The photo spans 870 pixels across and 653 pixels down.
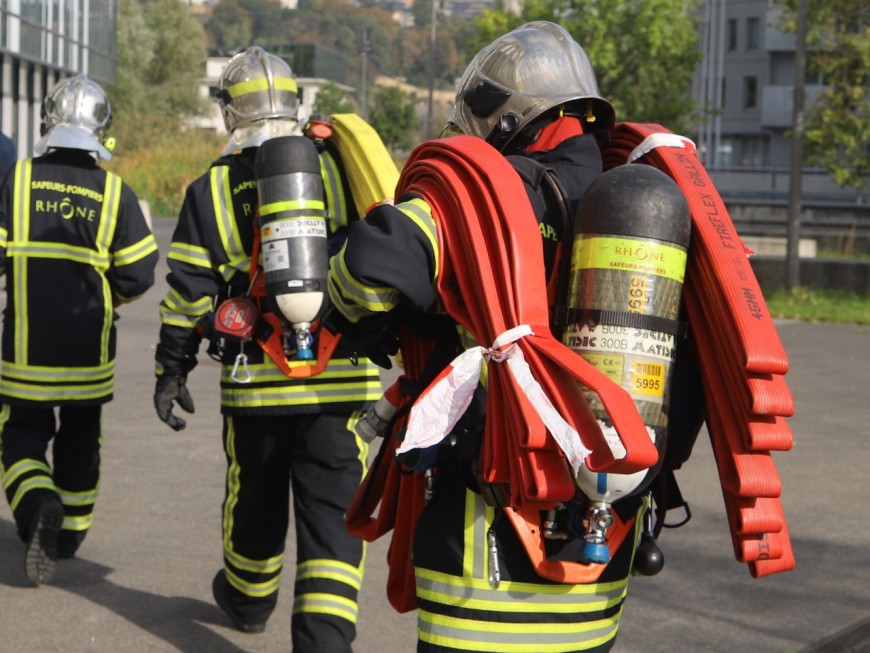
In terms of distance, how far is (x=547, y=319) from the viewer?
272 cm

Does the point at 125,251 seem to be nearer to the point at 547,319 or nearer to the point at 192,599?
the point at 192,599

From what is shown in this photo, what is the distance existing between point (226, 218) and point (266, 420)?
72 centimetres

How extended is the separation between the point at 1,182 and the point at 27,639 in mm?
1993

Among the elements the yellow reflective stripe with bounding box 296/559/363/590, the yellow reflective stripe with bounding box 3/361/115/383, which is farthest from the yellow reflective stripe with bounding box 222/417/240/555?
the yellow reflective stripe with bounding box 3/361/115/383

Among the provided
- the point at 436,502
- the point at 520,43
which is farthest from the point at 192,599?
the point at 520,43

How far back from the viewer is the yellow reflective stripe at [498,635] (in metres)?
2.84

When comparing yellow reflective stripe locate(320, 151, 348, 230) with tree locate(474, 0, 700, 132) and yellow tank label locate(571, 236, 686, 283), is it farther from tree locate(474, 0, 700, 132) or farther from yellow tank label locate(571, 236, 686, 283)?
tree locate(474, 0, 700, 132)

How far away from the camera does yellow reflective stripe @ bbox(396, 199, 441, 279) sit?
9.00ft

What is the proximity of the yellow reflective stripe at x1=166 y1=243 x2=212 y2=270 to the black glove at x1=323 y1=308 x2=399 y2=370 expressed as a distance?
5.54 ft

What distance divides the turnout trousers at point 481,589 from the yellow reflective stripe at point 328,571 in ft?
5.77

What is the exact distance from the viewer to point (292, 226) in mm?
4551

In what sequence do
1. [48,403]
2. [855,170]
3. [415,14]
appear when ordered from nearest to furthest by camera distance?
[48,403], [855,170], [415,14]

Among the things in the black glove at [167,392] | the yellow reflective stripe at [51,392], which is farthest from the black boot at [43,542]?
the black glove at [167,392]

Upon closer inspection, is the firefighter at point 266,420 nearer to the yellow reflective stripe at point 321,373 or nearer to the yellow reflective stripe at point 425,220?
the yellow reflective stripe at point 321,373
